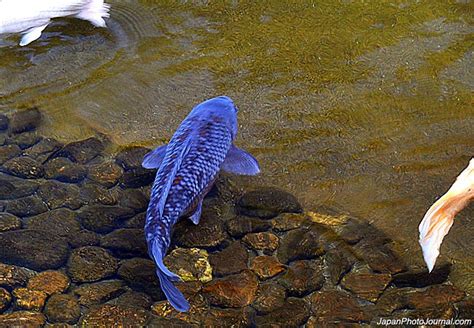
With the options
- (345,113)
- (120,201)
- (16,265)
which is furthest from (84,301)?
(345,113)

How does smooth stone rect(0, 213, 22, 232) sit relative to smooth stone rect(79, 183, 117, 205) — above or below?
below

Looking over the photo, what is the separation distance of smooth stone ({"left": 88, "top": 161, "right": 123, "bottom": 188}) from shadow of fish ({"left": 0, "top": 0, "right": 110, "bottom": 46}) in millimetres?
1733

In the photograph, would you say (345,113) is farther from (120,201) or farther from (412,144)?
(120,201)

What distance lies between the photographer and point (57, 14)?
5.93 metres

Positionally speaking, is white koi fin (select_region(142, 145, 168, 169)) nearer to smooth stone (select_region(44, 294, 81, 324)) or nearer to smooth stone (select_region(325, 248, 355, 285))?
smooth stone (select_region(44, 294, 81, 324))

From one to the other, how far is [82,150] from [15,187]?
0.56m

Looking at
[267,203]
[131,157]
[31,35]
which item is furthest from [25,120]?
[267,203]

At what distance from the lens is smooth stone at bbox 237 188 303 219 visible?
4.43 m

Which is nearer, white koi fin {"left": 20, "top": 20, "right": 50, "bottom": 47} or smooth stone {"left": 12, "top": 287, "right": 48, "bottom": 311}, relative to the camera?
smooth stone {"left": 12, "top": 287, "right": 48, "bottom": 311}

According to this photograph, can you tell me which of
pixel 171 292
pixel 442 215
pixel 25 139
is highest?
pixel 442 215

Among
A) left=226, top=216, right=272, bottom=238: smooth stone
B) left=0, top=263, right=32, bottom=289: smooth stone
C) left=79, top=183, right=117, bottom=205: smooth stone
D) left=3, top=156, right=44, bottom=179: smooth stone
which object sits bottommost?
left=0, top=263, right=32, bottom=289: smooth stone

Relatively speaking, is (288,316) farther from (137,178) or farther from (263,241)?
(137,178)

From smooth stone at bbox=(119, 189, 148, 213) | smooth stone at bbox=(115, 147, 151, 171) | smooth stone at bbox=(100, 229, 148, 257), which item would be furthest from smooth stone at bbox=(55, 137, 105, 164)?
smooth stone at bbox=(100, 229, 148, 257)

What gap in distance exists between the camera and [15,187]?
181 inches
